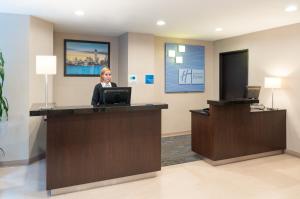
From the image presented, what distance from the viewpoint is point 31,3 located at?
344 centimetres

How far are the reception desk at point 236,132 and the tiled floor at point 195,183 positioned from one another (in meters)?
0.23

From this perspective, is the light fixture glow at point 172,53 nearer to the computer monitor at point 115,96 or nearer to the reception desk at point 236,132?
the reception desk at point 236,132

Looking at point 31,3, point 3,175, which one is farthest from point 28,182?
point 31,3

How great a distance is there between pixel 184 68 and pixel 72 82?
2821 millimetres

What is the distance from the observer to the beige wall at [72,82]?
5281 millimetres

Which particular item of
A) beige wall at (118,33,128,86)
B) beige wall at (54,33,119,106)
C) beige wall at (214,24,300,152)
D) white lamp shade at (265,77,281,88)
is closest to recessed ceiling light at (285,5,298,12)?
beige wall at (214,24,300,152)

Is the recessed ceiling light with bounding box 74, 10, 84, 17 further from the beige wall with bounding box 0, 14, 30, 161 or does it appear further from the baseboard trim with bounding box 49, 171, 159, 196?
the baseboard trim with bounding box 49, 171, 159, 196

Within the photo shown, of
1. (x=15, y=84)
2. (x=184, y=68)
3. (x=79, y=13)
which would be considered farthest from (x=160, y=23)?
(x=15, y=84)

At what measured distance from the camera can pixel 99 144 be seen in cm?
313

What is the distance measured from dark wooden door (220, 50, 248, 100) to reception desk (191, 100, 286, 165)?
1421mm

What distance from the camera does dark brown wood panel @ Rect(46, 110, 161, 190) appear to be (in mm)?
2932

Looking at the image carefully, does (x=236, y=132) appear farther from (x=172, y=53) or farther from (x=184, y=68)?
(x=172, y=53)

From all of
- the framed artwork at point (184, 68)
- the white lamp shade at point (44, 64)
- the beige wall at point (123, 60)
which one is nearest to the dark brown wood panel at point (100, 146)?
the white lamp shade at point (44, 64)

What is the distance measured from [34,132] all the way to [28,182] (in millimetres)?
1119
